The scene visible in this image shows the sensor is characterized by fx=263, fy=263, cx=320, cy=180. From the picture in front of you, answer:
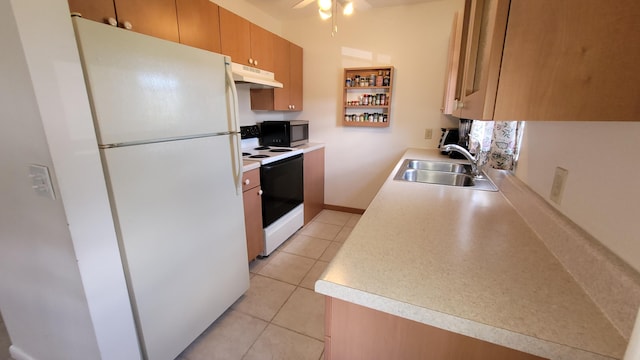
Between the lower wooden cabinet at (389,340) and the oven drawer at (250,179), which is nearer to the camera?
the lower wooden cabinet at (389,340)

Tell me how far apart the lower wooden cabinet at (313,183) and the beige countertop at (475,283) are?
1.95 meters

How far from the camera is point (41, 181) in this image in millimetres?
912

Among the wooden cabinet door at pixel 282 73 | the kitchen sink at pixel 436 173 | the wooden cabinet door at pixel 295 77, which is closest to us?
the kitchen sink at pixel 436 173

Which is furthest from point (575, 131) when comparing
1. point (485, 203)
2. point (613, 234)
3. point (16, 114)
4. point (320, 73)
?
point (320, 73)

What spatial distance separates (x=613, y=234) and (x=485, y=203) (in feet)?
2.00

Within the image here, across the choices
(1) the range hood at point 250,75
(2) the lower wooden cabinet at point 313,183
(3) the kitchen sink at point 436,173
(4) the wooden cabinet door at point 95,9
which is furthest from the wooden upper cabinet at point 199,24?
(3) the kitchen sink at point 436,173

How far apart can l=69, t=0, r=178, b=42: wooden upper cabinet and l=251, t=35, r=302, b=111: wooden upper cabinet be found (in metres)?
1.20

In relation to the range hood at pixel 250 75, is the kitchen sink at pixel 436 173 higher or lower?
lower

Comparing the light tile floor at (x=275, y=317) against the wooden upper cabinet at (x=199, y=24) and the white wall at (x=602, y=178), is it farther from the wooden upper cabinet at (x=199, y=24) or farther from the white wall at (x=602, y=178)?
the wooden upper cabinet at (x=199, y=24)

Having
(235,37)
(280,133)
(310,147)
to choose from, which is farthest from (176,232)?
(310,147)

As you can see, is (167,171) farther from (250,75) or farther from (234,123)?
(250,75)

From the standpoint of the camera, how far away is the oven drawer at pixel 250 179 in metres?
1.96

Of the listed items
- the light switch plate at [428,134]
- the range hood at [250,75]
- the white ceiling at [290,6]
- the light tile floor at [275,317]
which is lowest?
the light tile floor at [275,317]

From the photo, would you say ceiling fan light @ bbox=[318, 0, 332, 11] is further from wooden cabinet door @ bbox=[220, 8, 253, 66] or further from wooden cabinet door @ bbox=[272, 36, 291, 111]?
wooden cabinet door @ bbox=[272, 36, 291, 111]
